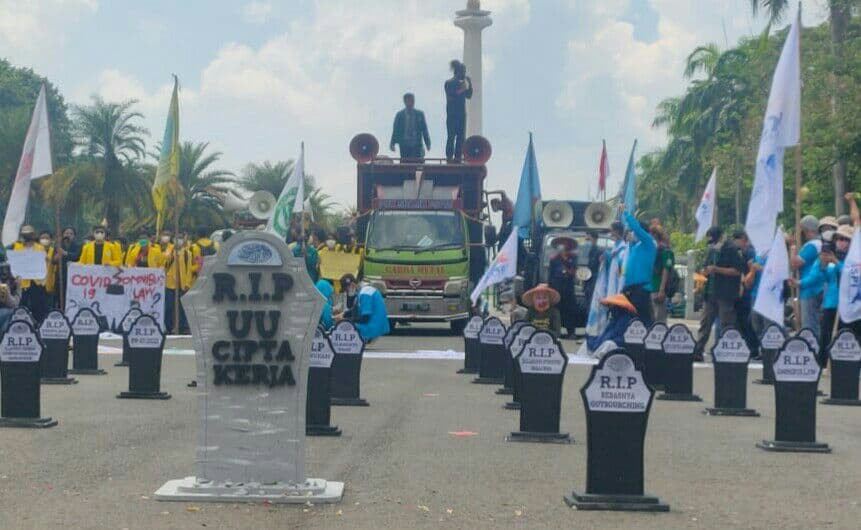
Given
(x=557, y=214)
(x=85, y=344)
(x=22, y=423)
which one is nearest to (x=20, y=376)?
(x=22, y=423)

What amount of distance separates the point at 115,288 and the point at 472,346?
840 cm

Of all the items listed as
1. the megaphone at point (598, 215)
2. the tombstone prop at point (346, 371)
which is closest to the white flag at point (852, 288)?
the tombstone prop at point (346, 371)

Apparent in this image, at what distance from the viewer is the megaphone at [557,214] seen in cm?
3038

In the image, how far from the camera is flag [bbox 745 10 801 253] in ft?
57.4

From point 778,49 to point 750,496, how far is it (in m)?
48.3

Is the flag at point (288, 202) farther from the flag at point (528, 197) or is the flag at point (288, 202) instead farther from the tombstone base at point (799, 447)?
the tombstone base at point (799, 447)

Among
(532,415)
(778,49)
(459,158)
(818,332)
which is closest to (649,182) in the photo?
(778,49)

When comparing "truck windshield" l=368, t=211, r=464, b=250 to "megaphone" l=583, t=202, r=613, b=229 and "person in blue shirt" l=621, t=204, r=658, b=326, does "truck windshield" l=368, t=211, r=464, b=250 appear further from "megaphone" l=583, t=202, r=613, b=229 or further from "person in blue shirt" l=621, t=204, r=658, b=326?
"person in blue shirt" l=621, t=204, r=658, b=326

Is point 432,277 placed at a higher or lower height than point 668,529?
higher

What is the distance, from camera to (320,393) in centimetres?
1202

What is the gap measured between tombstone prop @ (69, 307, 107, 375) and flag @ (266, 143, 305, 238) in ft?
24.8

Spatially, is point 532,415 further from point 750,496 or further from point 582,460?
point 750,496

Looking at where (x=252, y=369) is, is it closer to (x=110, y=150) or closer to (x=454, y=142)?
(x=454, y=142)

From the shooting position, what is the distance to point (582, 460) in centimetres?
1099
